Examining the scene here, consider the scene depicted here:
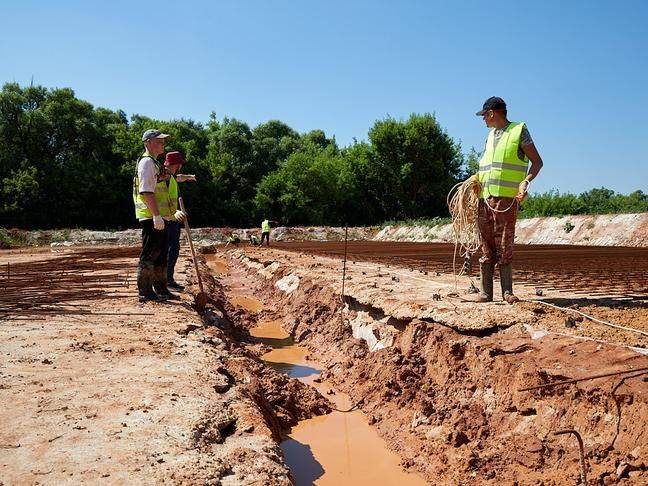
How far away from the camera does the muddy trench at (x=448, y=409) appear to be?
265 cm

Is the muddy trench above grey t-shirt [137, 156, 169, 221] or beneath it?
beneath

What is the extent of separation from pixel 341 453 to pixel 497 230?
9.08 feet

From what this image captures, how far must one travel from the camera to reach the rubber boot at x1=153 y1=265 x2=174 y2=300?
6.69 metres

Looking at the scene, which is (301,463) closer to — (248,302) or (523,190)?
(523,190)

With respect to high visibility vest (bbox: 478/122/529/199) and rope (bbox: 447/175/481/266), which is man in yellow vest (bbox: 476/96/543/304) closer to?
high visibility vest (bbox: 478/122/529/199)

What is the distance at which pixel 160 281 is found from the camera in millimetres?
6797

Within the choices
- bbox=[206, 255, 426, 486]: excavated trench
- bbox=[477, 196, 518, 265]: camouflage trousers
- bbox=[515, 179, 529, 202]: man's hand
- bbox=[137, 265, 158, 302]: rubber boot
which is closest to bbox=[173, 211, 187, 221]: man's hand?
bbox=[137, 265, 158, 302]: rubber boot

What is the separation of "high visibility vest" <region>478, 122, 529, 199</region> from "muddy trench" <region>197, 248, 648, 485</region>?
5.08 ft

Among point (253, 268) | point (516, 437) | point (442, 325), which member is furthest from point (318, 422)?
point (253, 268)

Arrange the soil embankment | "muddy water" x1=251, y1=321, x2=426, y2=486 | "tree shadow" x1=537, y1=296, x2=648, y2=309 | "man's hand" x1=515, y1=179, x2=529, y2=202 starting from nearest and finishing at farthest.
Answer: "muddy water" x1=251, y1=321, x2=426, y2=486
"tree shadow" x1=537, y1=296, x2=648, y2=309
"man's hand" x1=515, y1=179, x2=529, y2=202
the soil embankment

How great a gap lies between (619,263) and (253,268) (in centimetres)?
949

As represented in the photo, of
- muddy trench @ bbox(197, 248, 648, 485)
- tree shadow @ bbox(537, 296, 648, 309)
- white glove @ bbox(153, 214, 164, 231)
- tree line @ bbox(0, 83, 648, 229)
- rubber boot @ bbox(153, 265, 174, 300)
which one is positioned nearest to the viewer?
muddy trench @ bbox(197, 248, 648, 485)

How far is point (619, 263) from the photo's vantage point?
970 centimetres

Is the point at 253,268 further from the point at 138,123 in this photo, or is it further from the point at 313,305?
the point at 138,123
